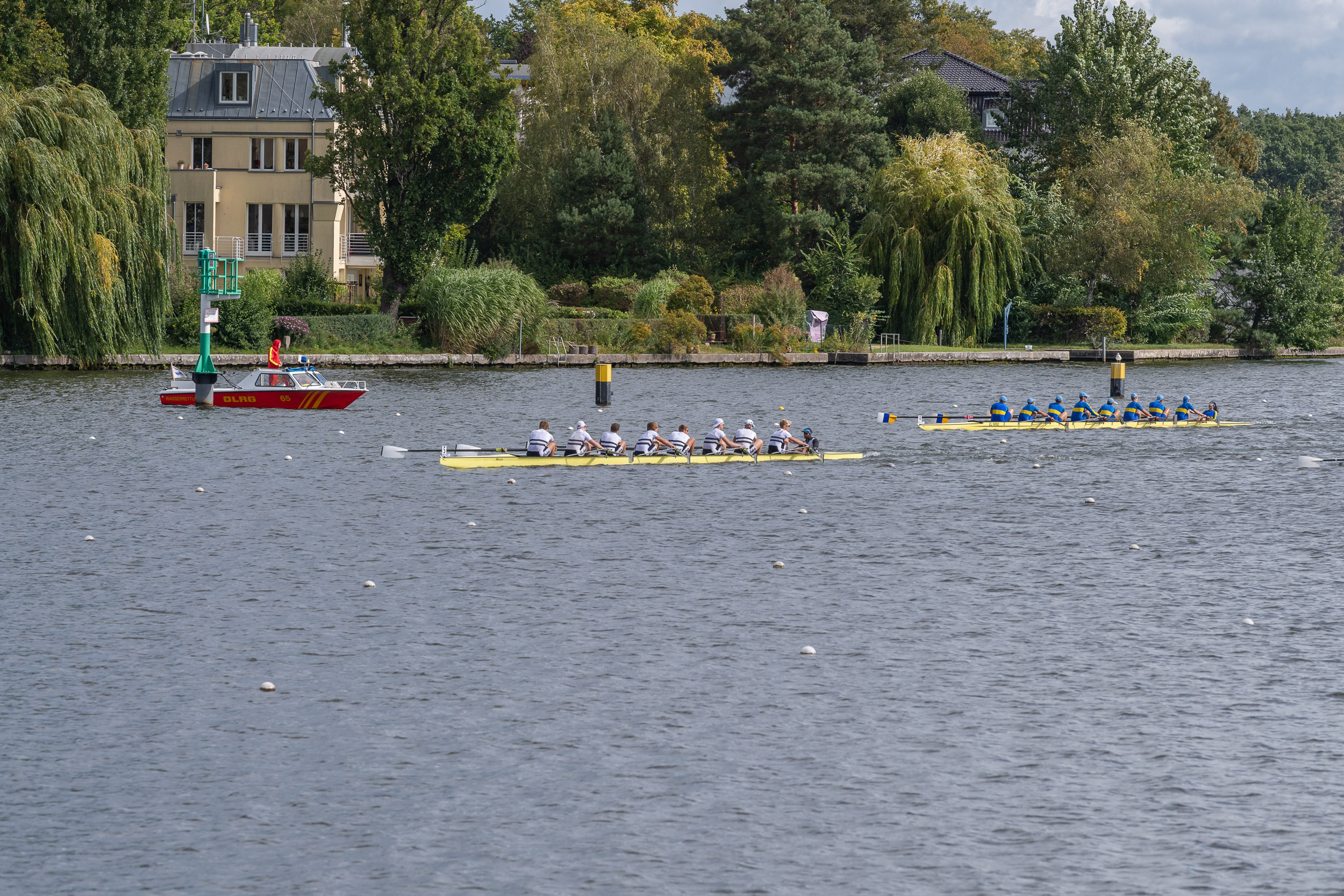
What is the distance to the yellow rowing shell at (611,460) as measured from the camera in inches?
1465

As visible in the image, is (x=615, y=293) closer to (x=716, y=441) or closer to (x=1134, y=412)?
(x=1134, y=412)

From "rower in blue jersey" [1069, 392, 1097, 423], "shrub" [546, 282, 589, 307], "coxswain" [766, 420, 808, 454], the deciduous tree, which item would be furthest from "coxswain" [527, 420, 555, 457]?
"shrub" [546, 282, 589, 307]

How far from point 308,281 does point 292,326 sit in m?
6.97

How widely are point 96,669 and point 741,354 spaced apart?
6074 cm

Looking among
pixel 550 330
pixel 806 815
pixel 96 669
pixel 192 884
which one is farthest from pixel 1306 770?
pixel 550 330

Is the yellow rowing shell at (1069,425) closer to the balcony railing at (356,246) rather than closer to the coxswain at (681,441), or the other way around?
the coxswain at (681,441)

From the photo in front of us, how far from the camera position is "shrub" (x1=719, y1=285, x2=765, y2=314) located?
267 ft

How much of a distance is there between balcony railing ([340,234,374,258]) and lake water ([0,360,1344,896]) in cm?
5240

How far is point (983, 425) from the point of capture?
47406 mm

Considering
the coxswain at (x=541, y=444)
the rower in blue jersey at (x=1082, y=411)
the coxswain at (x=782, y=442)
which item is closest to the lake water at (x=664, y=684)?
the coxswain at (x=541, y=444)

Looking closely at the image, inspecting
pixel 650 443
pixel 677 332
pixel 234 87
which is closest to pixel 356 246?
pixel 234 87

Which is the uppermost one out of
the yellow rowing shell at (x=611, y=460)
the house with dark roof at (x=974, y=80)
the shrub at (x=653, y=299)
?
the house with dark roof at (x=974, y=80)

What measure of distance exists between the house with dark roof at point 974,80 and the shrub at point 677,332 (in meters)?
41.7

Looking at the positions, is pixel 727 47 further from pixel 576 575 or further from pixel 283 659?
pixel 283 659
